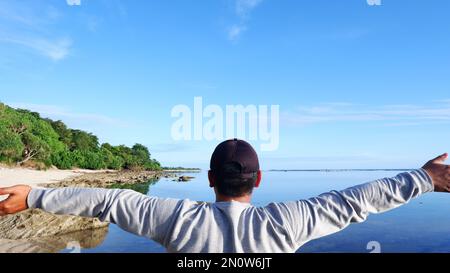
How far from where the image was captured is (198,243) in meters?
1.73

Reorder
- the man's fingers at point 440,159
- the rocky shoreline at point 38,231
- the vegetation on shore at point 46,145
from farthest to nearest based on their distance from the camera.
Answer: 1. the vegetation on shore at point 46,145
2. the rocky shoreline at point 38,231
3. the man's fingers at point 440,159

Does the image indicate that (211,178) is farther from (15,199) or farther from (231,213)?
(15,199)

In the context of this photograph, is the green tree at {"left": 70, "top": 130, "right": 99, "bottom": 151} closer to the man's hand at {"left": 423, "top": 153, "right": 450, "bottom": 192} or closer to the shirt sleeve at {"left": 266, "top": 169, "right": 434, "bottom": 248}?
the shirt sleeve at {"left": 266, "top": 169, "right": 434, "bottom": 248}

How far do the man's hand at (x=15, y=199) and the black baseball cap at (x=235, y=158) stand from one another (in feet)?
2.80

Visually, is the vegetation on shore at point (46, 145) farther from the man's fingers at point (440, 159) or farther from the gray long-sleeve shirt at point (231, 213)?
the man's fingers at point (440, 159)

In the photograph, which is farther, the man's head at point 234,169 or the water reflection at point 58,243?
the water reflection at point 58,243

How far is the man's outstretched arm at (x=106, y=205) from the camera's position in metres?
1.77

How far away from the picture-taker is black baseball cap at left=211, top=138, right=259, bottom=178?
74.5 inches

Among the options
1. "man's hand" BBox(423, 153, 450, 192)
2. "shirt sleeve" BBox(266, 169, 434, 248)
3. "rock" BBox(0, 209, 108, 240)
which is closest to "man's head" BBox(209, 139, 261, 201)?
"shirt sleeve" BBox(266, 169, 434, 248)

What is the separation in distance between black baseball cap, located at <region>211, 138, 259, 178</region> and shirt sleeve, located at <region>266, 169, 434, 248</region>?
205 millimetres

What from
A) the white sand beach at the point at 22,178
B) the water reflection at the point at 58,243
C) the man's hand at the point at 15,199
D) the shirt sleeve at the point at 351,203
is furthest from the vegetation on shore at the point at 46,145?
the shirt sleeve at the point at 351,203
